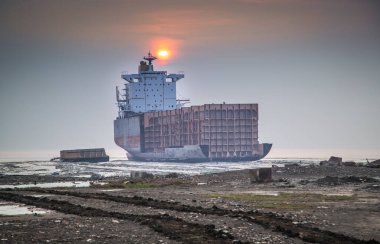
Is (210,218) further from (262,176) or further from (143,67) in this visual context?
(143,67)

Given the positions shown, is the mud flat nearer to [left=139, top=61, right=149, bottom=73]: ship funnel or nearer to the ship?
the ship

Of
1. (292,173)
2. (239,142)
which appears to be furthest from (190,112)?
(292,173)

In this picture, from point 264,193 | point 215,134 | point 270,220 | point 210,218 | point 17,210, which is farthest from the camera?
point 215,134

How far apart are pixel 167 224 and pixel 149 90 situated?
122 metres

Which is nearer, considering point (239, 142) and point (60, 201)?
point (60, 201)

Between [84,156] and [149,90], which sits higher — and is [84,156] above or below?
below

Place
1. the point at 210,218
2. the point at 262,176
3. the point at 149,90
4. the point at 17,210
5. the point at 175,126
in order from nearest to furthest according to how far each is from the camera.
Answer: the point at 210,218, the point at 17,210, the point at 262,176, the point at 175,126, the point at 149,90

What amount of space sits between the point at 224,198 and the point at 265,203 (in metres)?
3.31

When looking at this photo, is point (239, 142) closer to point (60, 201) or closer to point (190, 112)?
point (190, 112)

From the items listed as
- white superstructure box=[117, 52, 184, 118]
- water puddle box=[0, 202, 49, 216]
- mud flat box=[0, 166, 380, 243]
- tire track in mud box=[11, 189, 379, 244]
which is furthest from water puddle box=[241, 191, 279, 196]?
white superstructure box=[117, 52, 184, 118]

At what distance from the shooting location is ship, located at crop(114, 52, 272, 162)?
359 ft

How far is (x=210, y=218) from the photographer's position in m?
20.6

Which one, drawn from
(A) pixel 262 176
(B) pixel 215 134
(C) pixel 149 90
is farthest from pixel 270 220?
(C) pixel 149 90

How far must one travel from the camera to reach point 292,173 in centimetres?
4816
